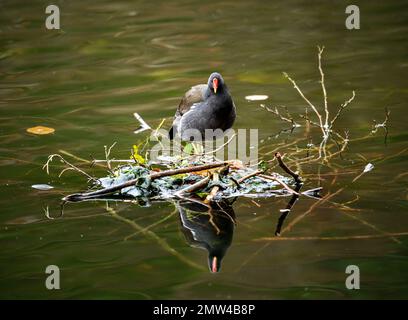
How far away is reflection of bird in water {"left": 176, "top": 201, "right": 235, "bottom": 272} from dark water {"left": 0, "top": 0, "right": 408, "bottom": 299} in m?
0.05

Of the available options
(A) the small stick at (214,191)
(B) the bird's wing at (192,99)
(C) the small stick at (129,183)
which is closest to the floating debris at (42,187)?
(C) the small stick at (129,183)

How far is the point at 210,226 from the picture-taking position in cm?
406

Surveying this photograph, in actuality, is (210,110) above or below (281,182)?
above

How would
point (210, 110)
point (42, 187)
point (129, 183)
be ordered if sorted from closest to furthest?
point (129, 183), point (42, 187), point (210, 110)

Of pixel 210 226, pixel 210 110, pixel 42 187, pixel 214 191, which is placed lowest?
pixel 210 226

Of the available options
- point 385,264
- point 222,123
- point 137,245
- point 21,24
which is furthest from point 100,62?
point 385,264

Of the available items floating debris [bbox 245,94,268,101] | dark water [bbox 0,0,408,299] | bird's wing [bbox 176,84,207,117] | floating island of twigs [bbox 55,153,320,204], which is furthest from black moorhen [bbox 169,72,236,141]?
floating debris [bbox 245,94,268,101]

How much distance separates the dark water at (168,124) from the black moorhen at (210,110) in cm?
34

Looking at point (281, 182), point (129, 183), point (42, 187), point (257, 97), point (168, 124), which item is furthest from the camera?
point (257, 97)

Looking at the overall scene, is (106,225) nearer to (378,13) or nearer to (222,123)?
(222,123)

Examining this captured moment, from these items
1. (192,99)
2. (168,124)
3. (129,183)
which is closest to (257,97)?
(168,124)

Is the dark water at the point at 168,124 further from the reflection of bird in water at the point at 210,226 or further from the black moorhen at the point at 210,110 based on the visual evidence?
the black moorhen at the point at 210,110

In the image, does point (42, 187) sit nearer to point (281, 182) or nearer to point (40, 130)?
point (40, 130)

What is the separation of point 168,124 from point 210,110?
0.72 metres
